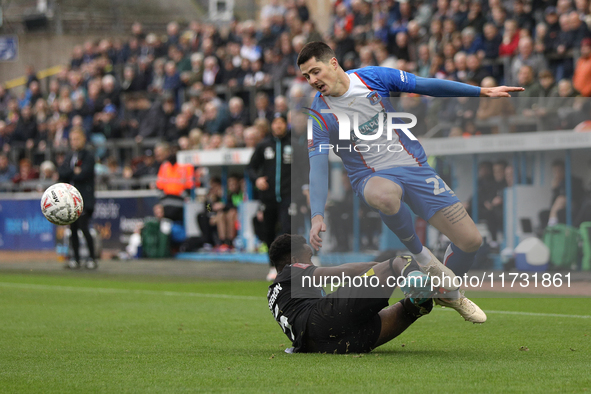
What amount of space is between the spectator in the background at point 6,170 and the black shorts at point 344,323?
19898 millimetres

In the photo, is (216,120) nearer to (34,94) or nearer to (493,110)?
(493,110)

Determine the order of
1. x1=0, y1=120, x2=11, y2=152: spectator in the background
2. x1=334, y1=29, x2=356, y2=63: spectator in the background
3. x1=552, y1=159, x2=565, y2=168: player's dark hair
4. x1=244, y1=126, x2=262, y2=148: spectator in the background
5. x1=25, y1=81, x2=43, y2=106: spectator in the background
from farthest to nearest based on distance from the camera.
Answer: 1. x1=25, y1=81, x2=43, y2=106: spectator in the background
2. x1=0, y1=120, x2=11, y2=152: spectator in the background
3. x1=334, y1=29, x2=356, y2=63: spectator in the background
4. x1=244, y1=126, x2=262, y2=148: spectator in the background
5. x1=552, y1=159, x2=565, y2=168: player's dark hair

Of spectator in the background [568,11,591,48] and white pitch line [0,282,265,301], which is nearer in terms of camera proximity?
white pitch line [0,282,265,301]

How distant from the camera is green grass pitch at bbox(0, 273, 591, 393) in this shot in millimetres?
4855

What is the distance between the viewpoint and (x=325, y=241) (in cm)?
907

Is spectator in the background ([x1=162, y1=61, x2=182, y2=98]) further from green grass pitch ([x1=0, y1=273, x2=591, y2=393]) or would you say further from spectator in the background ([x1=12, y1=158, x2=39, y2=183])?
green grass pitch ([x1=0, y1=273, x2=591, y2=393])

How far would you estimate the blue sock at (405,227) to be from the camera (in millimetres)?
6551

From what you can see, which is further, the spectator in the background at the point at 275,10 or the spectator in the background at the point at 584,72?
the spectator in the background at the point at 275,10

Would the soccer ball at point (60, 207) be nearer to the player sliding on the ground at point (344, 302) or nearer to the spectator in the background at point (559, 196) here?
the player sliding on the ground at point (344, 302)

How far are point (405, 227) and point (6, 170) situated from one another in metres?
20.4

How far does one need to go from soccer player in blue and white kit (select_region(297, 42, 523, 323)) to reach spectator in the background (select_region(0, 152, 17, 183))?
19.4m

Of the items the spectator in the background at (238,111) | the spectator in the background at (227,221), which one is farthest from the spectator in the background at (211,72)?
the spectator in the background at (227,221)

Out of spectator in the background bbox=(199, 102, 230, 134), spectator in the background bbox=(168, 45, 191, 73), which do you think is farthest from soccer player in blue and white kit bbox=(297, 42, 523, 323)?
spectator in the background bbox=(168, 45, 191, 73)

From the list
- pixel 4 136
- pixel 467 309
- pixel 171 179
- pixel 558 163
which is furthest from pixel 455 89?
pixel 4 136
